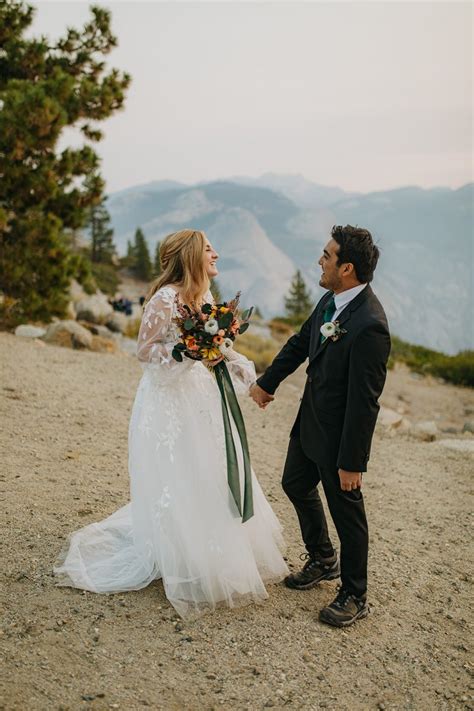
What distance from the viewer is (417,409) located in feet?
50.5

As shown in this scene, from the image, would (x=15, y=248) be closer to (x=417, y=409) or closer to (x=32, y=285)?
(x=32, y=285)

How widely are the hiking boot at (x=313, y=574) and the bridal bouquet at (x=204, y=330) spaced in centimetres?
172

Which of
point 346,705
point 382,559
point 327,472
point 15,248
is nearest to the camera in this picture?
point 346,705

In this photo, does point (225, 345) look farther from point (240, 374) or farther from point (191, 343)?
point (240, 374)

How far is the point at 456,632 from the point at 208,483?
2035 mm

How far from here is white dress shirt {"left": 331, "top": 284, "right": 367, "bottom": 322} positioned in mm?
3883

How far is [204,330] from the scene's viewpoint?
155 inches

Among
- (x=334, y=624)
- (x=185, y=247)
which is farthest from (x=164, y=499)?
(x=185, y=247)

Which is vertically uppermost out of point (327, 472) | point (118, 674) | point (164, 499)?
point (327, 472)

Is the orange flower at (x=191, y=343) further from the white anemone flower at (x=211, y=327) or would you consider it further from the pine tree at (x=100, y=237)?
the pine tree at (x=100, y=237)

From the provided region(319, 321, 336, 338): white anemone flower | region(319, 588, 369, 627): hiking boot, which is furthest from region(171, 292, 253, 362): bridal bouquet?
region(319, 588, 369, 627): hiking boot

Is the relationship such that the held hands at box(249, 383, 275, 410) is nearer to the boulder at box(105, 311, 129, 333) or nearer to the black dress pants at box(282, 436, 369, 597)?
the black dress pants at box(282, 436, 369, 597)

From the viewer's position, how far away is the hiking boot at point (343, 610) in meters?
4.06

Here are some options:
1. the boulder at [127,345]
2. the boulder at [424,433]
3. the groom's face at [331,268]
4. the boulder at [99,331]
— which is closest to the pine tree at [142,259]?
the boulder at [99,331]
